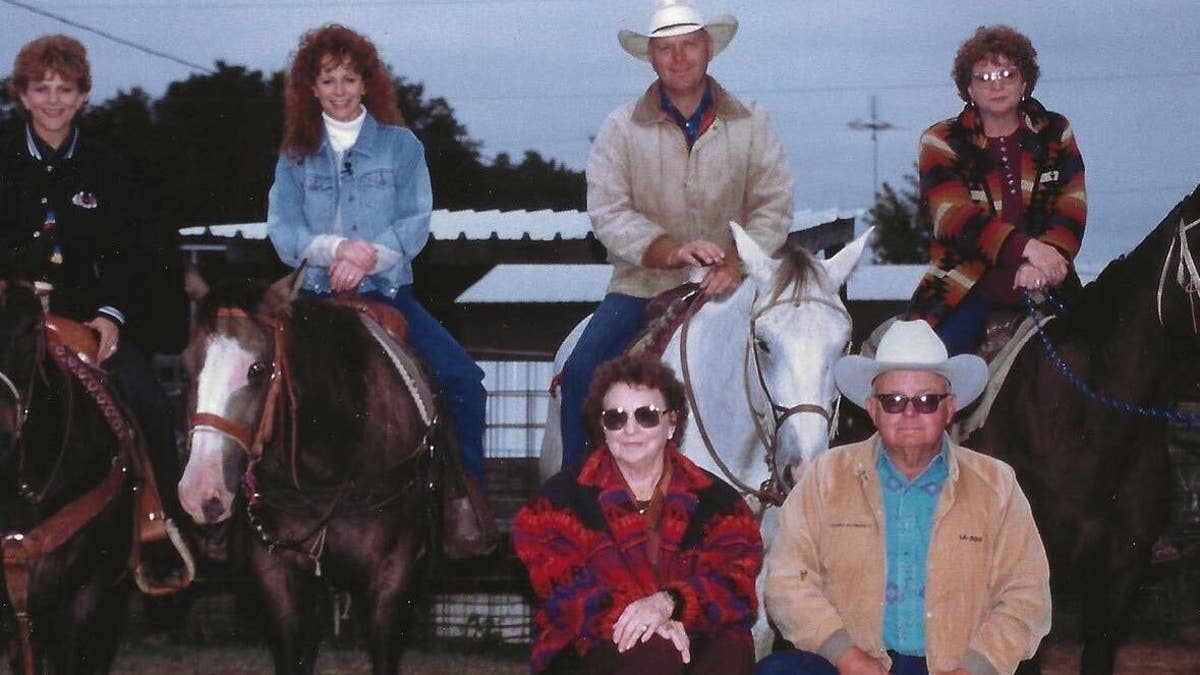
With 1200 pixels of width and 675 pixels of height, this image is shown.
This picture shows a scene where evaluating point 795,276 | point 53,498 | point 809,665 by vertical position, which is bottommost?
point 809,665

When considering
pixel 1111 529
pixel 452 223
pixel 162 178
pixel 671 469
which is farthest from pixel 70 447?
pixel 162 178

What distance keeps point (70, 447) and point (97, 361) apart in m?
0.46

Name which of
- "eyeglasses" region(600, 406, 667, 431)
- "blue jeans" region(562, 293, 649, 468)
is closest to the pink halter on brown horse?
"blue jeans" region(562, 293, 649, 468)

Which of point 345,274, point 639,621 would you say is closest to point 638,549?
point 639,621

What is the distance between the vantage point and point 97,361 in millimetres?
6566

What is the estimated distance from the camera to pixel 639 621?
4.76 metres

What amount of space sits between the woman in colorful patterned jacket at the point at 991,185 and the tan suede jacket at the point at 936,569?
1.94m

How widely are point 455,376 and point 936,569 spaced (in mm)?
2827

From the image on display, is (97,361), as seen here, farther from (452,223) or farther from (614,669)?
(452,223)

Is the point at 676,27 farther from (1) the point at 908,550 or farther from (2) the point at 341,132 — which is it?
(1) the point at 908,550

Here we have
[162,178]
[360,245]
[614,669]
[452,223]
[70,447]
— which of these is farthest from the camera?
[162,178]

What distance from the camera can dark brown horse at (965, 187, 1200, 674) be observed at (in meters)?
6.43

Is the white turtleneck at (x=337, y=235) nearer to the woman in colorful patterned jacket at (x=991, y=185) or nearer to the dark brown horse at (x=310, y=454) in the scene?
the dark brown horse at (x=310, y=454)

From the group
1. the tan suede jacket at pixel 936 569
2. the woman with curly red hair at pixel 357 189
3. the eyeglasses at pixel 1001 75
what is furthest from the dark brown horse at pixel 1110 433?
the woman with curly red hair at pixel 357 189
